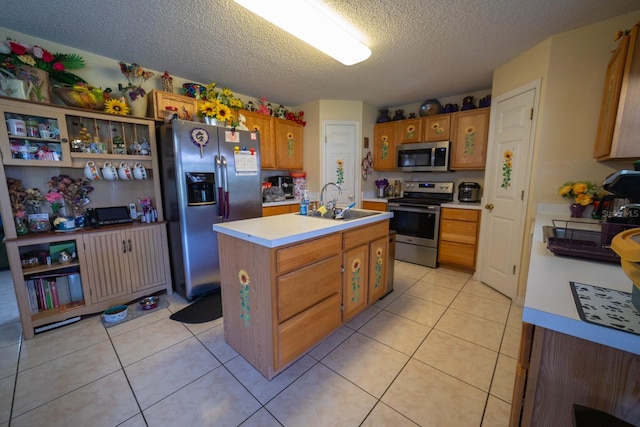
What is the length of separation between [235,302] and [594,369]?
5.42ft

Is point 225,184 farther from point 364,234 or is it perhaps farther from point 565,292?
point 565,292

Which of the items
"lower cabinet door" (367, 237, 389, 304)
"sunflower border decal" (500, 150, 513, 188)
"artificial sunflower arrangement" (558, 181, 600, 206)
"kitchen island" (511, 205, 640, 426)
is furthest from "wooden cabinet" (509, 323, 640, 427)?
"sunflower border decal" (500, 150, 513, 188)

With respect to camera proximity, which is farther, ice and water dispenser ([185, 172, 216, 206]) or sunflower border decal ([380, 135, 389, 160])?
sunflower border decal ([380, 135, 389, 160])

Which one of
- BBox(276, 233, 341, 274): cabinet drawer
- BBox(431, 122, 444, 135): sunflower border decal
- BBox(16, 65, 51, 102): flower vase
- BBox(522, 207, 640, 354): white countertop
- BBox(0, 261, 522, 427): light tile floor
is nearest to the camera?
BBox(522, 207, 640, 354): white countertop

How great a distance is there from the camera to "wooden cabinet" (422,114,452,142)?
132 inches

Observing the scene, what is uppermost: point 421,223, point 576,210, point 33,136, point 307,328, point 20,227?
point 33,136

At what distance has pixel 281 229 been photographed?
154 cm

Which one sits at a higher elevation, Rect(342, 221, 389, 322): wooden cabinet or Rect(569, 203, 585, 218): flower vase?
Rect(569, 203, 585, 218): flower vase

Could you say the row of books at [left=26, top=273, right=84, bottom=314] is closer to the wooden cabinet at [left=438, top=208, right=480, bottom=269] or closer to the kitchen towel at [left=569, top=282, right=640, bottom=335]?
the kitchen towel at [left=569, top=282, right=640, bottom=335]

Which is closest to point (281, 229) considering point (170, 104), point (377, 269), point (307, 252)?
point (307, 252)

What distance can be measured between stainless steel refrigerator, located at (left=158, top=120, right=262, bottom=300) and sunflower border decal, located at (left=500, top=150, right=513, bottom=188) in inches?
108

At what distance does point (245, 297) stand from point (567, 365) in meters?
1.46

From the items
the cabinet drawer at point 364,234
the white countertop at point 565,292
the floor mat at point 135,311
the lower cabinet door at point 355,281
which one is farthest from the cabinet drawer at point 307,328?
the floor mat at point 135,311

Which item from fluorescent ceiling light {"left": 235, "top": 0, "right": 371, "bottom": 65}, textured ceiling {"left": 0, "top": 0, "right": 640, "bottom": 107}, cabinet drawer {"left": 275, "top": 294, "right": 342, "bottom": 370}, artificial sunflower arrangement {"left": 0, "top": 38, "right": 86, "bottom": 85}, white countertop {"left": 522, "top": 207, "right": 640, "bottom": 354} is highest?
textured ceiling {"left": 0, "top": 0, "right": 640, "bottom": 107}
